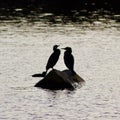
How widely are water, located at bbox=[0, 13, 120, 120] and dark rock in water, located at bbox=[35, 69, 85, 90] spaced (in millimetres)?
402

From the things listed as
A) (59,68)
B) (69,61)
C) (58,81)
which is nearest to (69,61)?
(69,61)

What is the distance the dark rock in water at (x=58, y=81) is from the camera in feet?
143

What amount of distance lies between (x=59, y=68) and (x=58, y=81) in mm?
13115

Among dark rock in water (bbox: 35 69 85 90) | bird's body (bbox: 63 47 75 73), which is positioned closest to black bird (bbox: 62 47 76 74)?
bird's body (bbox: 63 47 75 73)

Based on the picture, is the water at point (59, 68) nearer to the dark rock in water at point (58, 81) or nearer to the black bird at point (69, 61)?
the dark rock in water at point (58, 81)

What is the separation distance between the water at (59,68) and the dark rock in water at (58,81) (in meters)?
0.40

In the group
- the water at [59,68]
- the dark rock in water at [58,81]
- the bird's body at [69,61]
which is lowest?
the water at [59,68]

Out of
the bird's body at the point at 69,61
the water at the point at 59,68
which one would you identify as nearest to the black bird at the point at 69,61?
the bird's body at the point at 69,61

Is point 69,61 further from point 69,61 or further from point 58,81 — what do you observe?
point 58,81

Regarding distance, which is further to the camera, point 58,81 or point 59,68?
point 59,68

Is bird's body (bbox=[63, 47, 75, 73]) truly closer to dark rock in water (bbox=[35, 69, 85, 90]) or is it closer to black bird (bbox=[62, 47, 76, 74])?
black bird (bbox=[62, 47, 76, 74])

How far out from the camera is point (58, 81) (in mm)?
43906

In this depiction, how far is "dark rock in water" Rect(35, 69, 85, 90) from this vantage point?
43525 millimetres

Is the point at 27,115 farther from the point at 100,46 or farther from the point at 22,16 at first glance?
the point at 22,16
